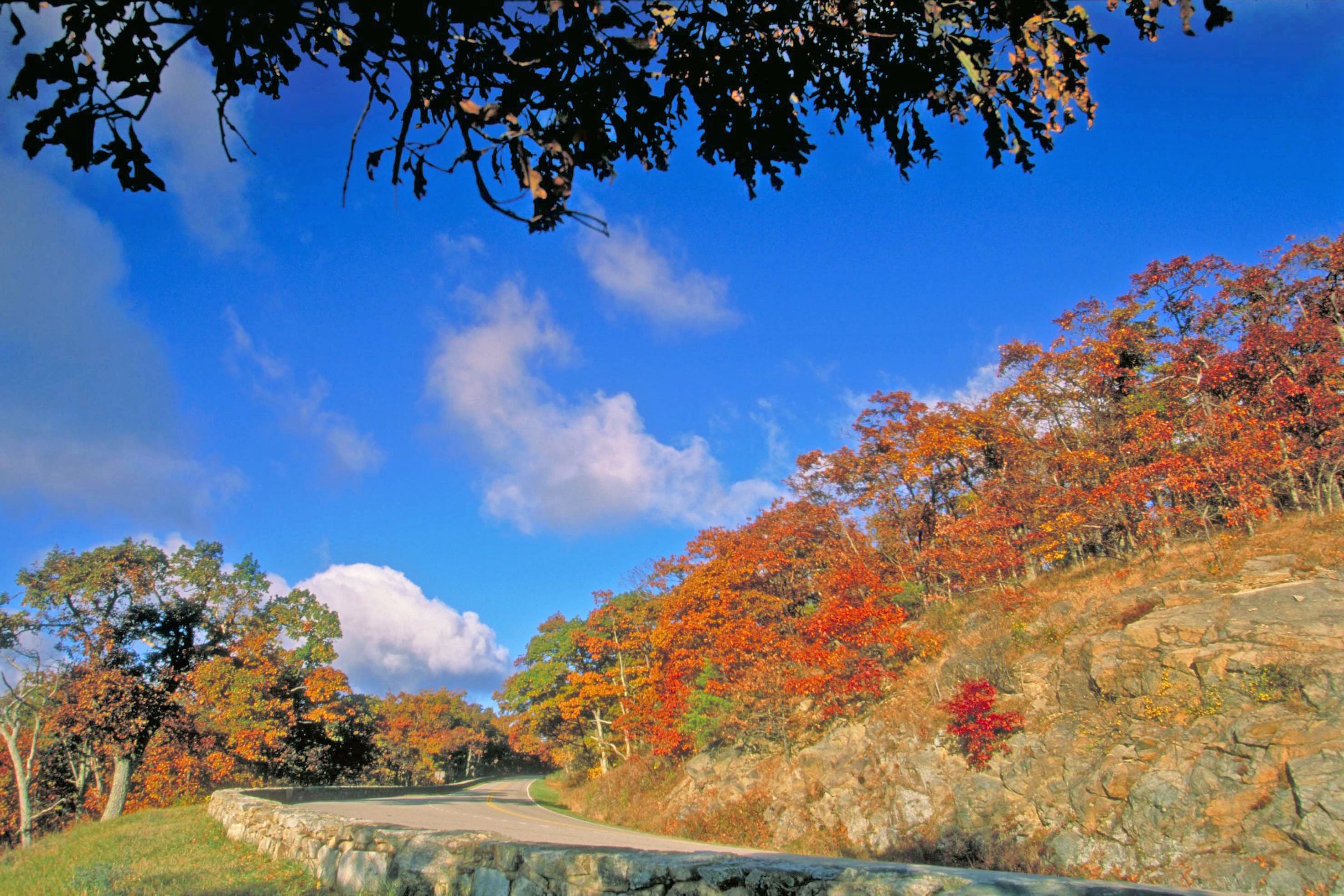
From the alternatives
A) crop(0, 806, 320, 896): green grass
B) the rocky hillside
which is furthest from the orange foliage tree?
crop(0, 806, 320, 896): green grass

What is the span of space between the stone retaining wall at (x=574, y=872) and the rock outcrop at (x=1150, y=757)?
8.92 meters

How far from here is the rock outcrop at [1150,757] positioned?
9414 mm

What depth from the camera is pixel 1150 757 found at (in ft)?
37.8

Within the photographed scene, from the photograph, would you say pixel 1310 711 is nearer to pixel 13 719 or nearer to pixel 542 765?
pixel 13 719

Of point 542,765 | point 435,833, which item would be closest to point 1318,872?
point 435,833

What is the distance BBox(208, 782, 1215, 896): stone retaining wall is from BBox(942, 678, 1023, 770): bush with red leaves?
11557 mm

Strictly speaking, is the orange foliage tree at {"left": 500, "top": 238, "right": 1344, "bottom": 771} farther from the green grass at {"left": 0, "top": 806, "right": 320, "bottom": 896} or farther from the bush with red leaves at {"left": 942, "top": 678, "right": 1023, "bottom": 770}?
the green grass at {"left": 0, "top": 806, "right": 320, "bottom": 896}

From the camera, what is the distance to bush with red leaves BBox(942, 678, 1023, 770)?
46.7 feet

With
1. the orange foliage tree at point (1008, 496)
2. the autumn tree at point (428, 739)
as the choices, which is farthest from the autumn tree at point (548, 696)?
the autumn tree at point (428, 739)

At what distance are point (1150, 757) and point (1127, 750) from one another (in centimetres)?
50

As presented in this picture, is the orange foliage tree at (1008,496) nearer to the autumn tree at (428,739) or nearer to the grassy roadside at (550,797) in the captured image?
the grassy roadside at (550,797)

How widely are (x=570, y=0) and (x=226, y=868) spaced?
11.1m

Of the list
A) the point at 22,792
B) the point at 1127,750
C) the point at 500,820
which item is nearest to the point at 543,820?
the point at 500,820

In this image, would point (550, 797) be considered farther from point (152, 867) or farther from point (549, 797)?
point (152, 867)
